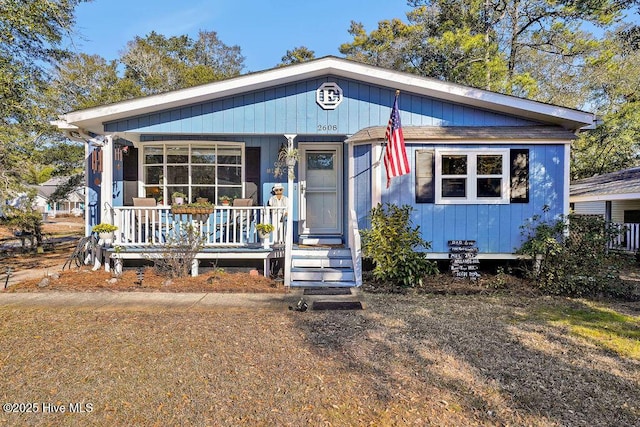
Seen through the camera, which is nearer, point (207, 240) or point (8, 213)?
point (207, 240)

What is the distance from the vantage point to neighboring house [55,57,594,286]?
718 centimetres

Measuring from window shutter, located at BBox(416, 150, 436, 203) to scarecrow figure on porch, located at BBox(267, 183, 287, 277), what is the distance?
278cm

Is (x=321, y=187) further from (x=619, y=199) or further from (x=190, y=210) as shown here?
(x=619, y=199)

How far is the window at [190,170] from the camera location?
28.1 feet

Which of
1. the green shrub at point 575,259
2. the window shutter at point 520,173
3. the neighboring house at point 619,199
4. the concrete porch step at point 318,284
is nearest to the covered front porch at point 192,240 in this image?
the concrete porch step at point 318,284

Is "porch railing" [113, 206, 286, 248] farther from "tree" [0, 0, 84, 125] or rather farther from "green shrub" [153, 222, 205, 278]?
"tree" [0, 0, 84, 125]

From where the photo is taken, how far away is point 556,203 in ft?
23.5

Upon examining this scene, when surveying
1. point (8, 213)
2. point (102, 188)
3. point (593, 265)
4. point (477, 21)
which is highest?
point (477, 21)

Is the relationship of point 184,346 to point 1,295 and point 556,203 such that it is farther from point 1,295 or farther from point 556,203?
point 556,203

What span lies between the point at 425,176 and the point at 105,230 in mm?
6360

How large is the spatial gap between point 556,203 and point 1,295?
10148 millimetres

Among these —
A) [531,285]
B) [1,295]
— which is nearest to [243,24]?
[1,295]

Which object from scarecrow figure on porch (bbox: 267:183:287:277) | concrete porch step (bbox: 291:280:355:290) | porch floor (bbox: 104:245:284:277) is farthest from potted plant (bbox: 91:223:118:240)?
concrete porch step (bbox: 291:280:355:290)

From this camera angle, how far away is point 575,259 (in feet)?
21.1
